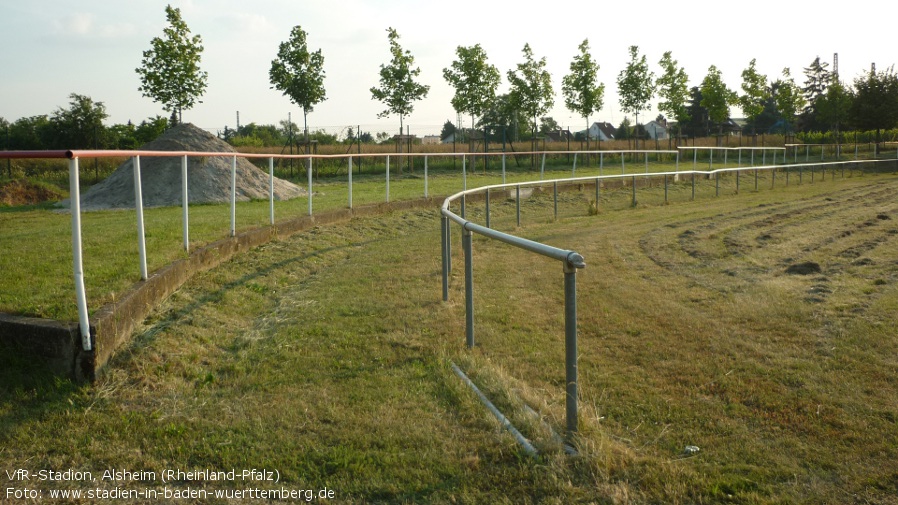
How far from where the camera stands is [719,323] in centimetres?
682

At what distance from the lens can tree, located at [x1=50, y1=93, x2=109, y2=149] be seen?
124ft

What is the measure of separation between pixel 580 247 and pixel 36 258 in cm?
751

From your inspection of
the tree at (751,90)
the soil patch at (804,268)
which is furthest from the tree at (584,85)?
the soil patch at (804,268)

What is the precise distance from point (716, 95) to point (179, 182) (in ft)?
140

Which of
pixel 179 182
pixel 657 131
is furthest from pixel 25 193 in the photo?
pixel 657 131

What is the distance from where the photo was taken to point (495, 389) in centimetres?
475

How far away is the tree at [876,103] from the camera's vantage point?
158 feet

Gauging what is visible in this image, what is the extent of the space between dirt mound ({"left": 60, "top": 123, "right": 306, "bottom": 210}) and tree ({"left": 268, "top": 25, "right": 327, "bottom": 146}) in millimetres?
13826

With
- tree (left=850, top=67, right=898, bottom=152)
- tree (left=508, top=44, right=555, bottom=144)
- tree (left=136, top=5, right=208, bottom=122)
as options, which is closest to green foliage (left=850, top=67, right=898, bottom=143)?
tree (left=850, top=67, right=898, bottom=152)

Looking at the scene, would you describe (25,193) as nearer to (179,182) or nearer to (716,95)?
(179,182)

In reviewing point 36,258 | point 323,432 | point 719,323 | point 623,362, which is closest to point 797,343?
point 719,323

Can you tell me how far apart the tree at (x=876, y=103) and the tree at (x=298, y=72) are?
3584 centimetres

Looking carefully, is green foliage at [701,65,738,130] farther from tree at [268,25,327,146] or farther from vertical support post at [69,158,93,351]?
vertical support post at [69,158,93,351]

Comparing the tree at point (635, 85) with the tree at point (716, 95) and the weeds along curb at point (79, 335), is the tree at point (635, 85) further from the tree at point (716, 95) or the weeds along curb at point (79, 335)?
the weeds along curb at point (79, 335)
